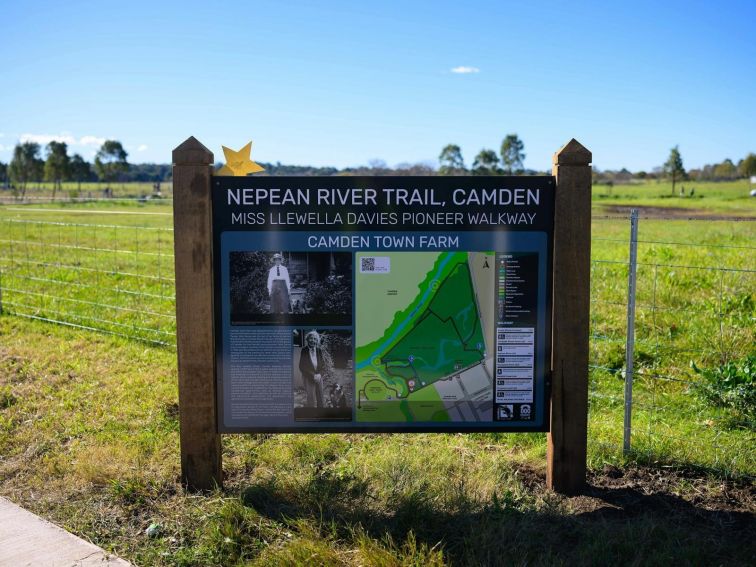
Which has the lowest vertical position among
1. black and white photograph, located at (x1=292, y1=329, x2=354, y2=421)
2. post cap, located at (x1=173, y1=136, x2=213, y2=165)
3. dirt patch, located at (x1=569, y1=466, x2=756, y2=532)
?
dirt patch, located at (x1=569, y1=466, x2=756, y2=532)

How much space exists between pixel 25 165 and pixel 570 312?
12491 cm

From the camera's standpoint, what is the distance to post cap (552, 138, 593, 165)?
176 inches

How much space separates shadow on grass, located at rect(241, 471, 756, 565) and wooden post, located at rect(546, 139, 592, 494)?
0.94 ft

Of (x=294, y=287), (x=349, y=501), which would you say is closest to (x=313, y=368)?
(x=294, y=287)

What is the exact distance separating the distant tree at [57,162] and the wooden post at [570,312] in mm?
120849

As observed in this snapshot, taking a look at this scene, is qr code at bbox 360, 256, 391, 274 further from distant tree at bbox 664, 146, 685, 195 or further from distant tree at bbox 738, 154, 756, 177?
distant tree at bbox 738, 154, 756, 177

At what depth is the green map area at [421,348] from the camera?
15.1 ft

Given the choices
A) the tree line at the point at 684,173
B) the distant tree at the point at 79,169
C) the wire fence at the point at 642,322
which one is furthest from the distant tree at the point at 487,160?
the wire fence at the point at 642,322

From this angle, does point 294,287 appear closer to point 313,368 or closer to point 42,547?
point 313,368

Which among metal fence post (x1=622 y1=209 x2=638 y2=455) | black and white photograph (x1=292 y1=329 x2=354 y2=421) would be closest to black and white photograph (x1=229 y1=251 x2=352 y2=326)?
black and white photograph (x1=292 y1=329 x2=354 y2=421)

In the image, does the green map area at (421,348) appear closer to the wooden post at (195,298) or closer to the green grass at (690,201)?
the wooden post at (195,298)

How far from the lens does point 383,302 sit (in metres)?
4.60

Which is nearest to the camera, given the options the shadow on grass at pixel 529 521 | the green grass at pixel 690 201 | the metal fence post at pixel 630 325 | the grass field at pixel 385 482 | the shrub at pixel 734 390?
the shadow on grass at pixel 529 521

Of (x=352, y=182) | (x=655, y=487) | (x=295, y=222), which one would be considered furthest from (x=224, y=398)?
(x=655, y=487)
